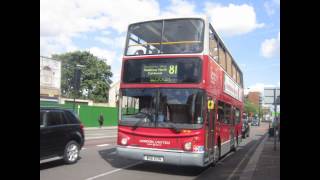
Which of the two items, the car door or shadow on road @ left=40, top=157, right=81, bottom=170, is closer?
the car door

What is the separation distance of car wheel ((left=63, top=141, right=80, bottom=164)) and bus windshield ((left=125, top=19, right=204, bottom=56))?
11.2ft

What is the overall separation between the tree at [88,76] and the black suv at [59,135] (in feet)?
208

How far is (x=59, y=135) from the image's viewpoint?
12.2 metres

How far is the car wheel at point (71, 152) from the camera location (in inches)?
501

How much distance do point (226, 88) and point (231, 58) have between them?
2630mm

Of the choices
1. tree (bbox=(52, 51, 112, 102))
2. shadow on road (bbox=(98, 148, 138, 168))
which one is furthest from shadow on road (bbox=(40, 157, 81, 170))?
tree (bbox=(52, 51, 112, 102))

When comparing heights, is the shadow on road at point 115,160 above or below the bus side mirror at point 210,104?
below

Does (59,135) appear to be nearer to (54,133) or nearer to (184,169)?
(54,133)

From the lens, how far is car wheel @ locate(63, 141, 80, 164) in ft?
41.8

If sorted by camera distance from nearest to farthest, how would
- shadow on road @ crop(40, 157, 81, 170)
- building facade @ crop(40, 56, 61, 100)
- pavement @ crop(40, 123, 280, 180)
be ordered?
pavement @ crop(40, 123, 280, 180) < shadow on road @ crop(40, 157, 81, 170) < building facade @ crop(40, 56, 61, 100)

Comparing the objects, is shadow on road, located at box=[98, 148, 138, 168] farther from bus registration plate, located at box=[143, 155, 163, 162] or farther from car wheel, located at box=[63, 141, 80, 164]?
bus registration plate, located at box=[143, 155, 163, 162]

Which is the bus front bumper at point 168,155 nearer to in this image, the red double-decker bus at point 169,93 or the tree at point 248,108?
the red double-decker bus at point 169,93

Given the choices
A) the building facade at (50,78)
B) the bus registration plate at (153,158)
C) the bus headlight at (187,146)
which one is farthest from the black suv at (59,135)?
the building facade at (50,78)
